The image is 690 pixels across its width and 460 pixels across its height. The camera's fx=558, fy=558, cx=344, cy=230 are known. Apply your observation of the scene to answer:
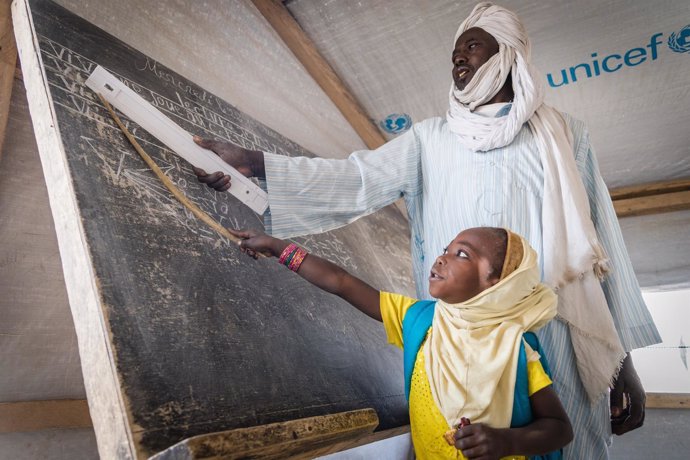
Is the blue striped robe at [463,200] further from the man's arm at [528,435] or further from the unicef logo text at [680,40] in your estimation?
the unicef logo text at [680,40]

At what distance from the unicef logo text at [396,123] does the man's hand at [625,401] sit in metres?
1.53

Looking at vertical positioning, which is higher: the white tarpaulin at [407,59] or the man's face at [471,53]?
the white tarpaulin at [407,59]

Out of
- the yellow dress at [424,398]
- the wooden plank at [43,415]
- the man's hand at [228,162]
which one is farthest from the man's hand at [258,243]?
the wooden plank at [43,415]

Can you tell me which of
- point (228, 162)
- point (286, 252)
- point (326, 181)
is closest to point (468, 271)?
point (286, 252)

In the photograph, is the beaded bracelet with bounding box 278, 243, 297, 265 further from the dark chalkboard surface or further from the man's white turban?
the man's white turban

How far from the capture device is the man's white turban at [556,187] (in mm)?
1407

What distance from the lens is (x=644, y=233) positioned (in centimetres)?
338

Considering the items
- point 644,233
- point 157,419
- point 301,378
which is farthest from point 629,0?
point 157,419

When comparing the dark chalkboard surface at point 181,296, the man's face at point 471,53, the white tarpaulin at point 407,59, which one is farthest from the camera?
the white tarpaulin at point 407,59

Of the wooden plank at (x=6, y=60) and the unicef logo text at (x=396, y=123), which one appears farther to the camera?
the unicef logo text at (x=396, y=123)

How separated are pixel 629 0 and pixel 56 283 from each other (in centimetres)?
229

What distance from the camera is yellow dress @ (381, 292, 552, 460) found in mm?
1162

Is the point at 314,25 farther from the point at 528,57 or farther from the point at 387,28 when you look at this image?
the point at 528,57

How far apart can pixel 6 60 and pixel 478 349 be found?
1405mm
